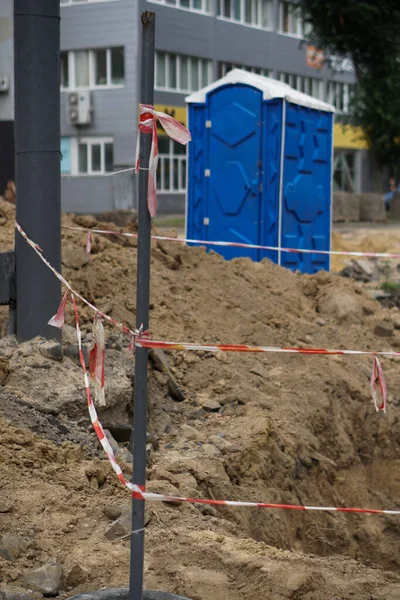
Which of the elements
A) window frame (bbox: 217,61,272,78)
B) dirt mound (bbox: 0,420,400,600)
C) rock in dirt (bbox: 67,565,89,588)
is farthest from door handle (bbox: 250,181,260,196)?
window frame (bbox: 217,61,272,78)

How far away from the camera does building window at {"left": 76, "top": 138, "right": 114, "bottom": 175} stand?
123 ft

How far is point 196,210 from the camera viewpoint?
1372 cm

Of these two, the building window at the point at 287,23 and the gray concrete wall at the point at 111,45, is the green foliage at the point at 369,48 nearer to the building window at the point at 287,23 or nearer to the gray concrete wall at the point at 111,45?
the gray concrete wall at the point at 111,45

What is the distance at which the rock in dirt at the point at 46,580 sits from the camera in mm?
3727

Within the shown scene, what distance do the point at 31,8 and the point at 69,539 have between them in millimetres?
3202

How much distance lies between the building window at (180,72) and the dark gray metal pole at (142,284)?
3405 centimetres

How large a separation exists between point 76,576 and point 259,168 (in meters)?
9.72

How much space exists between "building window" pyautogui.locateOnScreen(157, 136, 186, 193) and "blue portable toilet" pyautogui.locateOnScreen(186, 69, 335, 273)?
948 inches

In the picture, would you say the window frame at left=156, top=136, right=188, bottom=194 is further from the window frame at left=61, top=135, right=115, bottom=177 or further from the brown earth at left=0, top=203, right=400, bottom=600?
the brown earth at left=0, top=203, right=400, bottom=600

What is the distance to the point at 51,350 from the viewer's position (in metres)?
5.85

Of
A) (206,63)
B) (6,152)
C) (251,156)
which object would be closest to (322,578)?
(251,156)

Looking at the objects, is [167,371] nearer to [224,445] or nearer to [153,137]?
[224,445]

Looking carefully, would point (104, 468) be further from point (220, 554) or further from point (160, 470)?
point (220, 554)

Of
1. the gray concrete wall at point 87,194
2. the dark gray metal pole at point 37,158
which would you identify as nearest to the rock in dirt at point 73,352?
the dark gray metal pole at point 37,158
